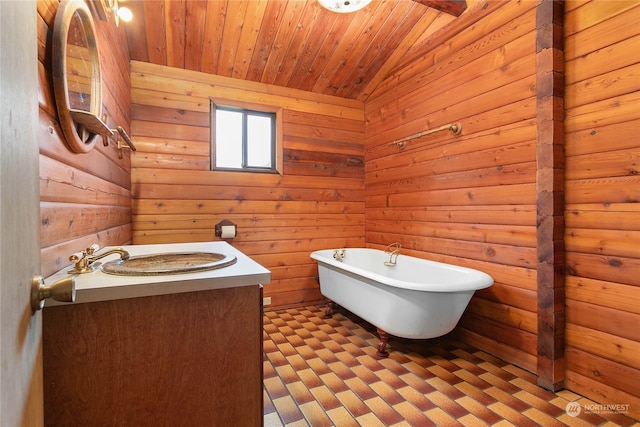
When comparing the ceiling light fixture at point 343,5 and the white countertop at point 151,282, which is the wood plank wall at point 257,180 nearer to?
the ceiling light fixture at point 343,5

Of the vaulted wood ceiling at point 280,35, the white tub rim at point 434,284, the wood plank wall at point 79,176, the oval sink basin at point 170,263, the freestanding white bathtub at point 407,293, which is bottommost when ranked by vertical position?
the freestanding white bathtub at point 407,293

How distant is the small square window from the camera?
116 inches

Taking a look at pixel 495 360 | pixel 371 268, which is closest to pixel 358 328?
pixel 371 268

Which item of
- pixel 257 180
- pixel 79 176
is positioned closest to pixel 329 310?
pixel 257 180

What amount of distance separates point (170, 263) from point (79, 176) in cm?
51

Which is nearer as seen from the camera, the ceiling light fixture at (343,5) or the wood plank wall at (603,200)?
the wood plank wall at (603,200)

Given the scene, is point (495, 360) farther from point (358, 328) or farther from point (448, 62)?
point (448, 62)

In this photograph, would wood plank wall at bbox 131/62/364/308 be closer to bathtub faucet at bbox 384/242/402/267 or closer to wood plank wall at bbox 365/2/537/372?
bathtub faucet at bbox 384/242/402/267

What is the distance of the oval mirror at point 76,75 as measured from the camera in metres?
0.97

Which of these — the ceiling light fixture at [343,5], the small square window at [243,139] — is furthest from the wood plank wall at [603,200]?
the small square window at [243,139]

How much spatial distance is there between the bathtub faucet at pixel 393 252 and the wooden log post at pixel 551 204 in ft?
3.90

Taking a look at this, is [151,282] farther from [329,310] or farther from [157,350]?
[329,310]

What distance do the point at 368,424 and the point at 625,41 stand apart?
7.52 feet

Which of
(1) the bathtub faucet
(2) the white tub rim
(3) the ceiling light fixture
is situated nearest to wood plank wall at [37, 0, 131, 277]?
(3) the ceiling light fixture
